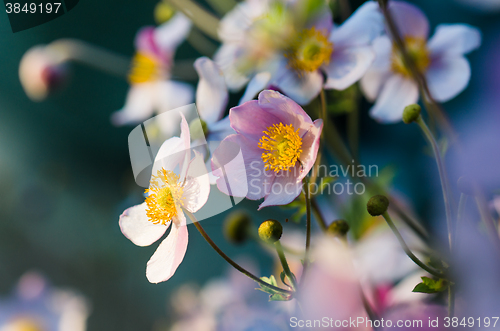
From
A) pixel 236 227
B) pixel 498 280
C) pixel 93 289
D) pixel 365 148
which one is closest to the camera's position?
pixel 498 280

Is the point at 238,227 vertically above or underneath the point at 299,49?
underneath

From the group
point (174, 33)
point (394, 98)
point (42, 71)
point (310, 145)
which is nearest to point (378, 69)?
point (394, 98)

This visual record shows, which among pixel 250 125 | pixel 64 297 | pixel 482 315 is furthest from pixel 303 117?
pixel 64 297

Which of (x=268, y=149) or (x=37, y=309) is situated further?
(x=37, y=309)

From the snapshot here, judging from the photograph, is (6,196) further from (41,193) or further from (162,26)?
(162,26)

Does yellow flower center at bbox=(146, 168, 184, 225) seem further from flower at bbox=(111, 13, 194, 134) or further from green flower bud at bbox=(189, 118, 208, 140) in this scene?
flower at bbox=(111, 13, 194, 134)

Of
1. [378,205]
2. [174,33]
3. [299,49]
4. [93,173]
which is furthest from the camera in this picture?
[93,173]

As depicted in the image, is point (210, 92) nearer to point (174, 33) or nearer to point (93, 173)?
point (174, 33)

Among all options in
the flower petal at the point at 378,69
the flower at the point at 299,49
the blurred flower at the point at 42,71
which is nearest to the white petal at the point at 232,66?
the flower at the point at 299,49
